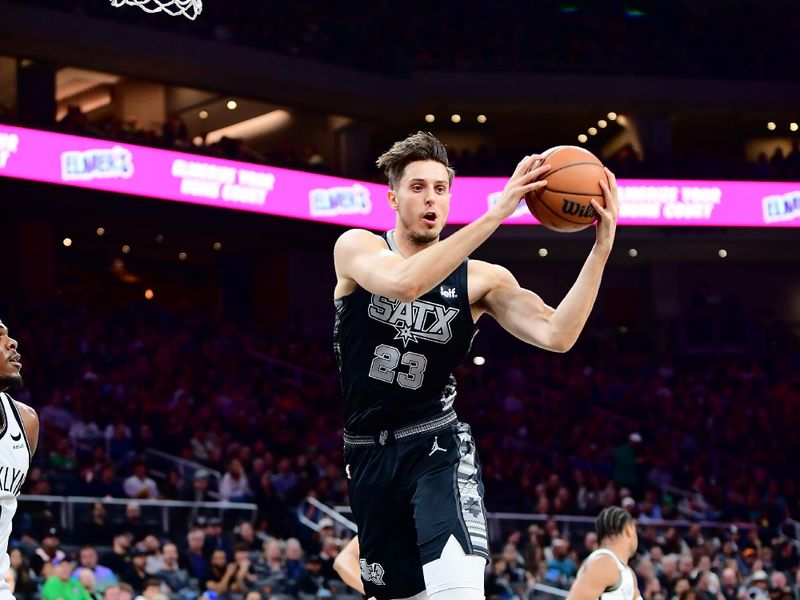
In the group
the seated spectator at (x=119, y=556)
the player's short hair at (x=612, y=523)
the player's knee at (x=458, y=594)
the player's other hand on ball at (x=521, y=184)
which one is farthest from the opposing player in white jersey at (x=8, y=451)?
the seated spectator at (x=119, y=556)

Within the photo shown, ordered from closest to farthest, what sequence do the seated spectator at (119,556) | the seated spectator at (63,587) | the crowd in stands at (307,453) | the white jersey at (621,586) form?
1. the white jersey at (621,586)
2. the seated spectator at (63,587)
3. the seated spectator at (119,556)
4. the crowd in stands at (307,453)

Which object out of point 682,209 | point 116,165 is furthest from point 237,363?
point 682,209

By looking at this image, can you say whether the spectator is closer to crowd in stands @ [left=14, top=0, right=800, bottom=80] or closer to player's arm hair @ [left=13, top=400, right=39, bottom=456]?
player's arm hair @ [left=13, top=400, right=39, bottom=456]

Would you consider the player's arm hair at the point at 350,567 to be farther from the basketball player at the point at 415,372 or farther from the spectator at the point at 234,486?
the spectator at the point at 234,486

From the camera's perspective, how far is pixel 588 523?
56.7 feet

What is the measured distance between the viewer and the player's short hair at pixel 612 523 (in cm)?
808

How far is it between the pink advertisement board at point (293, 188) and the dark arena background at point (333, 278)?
5 cm

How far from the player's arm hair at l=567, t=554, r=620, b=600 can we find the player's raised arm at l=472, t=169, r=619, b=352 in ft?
9.36

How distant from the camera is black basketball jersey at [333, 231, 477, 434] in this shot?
5.20 metres

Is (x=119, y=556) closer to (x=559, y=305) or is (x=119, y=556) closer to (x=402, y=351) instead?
(x=402, y=351)

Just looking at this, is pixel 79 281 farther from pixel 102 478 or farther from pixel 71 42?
pixel 102 478

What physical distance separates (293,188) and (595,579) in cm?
1752

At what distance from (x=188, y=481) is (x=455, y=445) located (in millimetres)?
11783

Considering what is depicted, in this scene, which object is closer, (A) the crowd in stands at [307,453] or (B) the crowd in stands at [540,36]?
(A) the crowd in stands at [307,453]
